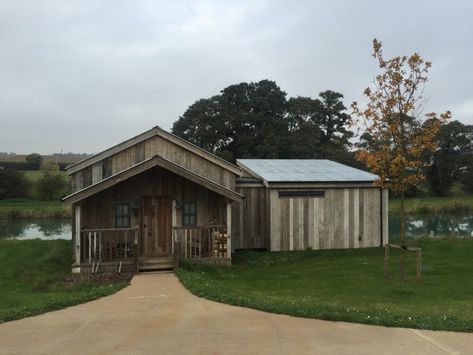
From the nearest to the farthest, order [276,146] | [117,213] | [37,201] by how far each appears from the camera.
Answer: [117,213] < [37,201] < [276,146]

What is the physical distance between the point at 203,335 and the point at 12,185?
48.8 metres

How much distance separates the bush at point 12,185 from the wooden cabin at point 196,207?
3733cm

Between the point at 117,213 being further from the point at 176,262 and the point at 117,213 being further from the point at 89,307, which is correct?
the point at 89,307

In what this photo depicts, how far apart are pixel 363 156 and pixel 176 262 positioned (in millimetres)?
6068

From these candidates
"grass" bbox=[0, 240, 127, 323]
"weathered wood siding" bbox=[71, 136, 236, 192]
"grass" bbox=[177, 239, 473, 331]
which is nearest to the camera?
"grass" bbox=[177, 239, 473, 331]

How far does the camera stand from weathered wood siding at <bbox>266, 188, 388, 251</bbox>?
17.9 metres

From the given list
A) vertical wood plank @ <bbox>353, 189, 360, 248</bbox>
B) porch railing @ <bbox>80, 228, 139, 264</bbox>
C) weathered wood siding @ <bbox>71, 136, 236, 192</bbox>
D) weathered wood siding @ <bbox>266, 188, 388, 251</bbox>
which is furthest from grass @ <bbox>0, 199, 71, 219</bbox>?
vertical wood plank @ <bbox>353, 189, 360, 248</bbox>

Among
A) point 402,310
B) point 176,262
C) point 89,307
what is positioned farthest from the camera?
point 176,262

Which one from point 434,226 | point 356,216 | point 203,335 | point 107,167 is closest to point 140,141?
point 107,167

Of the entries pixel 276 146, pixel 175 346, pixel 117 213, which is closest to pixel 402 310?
pixel 175 346

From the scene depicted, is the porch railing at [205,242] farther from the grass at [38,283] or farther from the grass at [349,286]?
the grass at [38,283]

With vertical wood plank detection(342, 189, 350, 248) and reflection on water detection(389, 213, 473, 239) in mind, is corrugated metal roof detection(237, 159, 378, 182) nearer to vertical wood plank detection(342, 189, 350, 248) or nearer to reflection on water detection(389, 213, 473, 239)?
vertical wood plank detection(342, 189, 350, 248)

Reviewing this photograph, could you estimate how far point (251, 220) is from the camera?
18203mm

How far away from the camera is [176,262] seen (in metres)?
14.2
